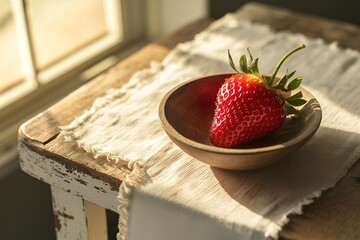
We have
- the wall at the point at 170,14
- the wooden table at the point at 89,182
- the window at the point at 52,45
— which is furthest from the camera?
the wall at the point at 170,14

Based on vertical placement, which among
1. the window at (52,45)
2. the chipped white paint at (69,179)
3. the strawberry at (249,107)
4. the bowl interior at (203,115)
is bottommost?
the window at (52,45)

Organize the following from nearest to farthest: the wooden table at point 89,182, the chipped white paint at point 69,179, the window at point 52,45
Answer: the wooden table at point 89,182
the chipped white paint at point 69,179
the window at point 52,45

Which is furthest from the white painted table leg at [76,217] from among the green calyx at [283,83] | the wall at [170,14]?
the wall at [170,14]

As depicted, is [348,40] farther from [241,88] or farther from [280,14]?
[241,88]

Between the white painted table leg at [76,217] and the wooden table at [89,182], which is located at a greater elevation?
the wooden table at [89,182]

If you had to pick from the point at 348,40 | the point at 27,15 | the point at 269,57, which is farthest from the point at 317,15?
the point at 27,15

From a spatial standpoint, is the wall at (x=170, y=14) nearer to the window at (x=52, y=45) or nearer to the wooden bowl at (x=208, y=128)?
the window at (x=52, y=45)

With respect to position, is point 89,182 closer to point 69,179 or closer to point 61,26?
point 69,179

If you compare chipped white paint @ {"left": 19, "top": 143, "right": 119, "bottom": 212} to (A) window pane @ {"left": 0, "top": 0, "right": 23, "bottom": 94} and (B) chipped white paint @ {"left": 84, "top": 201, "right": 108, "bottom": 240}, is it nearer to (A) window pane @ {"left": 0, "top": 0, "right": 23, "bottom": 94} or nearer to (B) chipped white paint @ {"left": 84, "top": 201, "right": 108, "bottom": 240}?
(B) chipped white paint @ {"left": 84, "top": 201, "right": 108, "bottom": 240}
